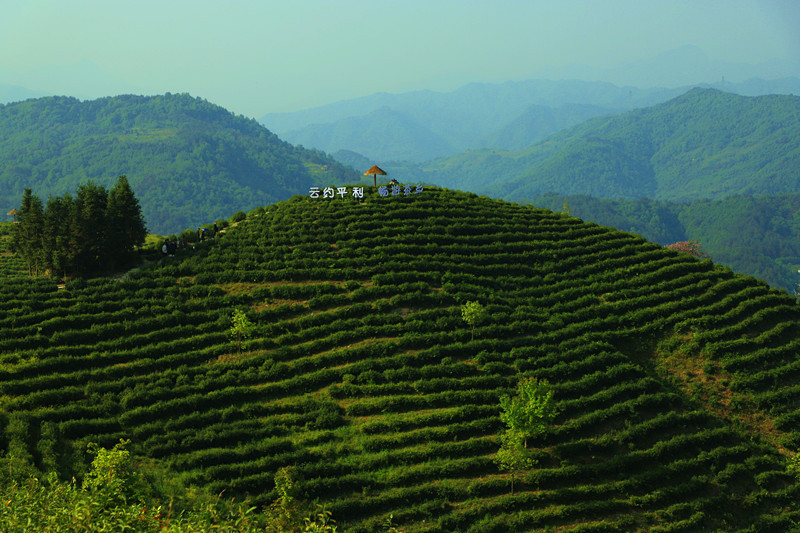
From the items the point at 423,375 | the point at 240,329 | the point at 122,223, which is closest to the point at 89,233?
→ the point at 122,223

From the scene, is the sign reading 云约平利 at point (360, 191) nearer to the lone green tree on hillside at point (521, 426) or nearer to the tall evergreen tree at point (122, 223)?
→ the tall evergreen tree at point (122, 223)

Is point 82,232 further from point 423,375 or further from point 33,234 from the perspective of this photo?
point 423,375

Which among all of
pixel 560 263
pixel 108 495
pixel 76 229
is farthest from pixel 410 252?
pixel 108 495

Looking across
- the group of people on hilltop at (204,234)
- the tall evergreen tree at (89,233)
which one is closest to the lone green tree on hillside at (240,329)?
the tall evergreen tree at (89,233)

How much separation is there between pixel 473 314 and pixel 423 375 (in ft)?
19.3

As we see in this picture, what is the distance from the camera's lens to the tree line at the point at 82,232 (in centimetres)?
4088

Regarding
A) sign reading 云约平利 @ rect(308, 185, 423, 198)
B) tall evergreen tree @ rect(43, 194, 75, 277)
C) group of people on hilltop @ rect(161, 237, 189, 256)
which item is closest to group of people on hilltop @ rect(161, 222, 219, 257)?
group of people on hilltop @ rect(161, 237, 189, 256)

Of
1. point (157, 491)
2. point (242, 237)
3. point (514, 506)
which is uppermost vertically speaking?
point (242, 237)

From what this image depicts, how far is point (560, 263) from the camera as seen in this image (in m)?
44.9

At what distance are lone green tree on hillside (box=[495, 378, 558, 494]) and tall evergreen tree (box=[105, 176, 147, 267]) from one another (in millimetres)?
31792

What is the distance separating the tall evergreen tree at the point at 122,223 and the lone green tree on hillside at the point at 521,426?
3179 cm

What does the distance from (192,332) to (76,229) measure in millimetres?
13939

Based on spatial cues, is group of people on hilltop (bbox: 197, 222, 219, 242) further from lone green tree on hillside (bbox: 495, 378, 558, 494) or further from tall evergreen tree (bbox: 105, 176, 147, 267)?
lone green tree on hillside (bbox: 495, 378, 558, 494)

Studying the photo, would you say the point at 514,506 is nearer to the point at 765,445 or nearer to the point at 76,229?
the point at 765,445
